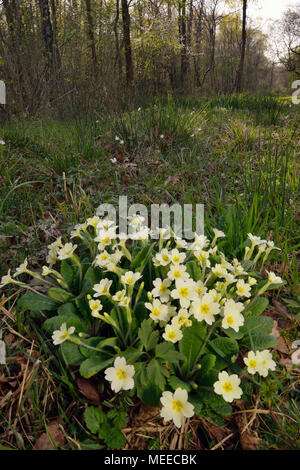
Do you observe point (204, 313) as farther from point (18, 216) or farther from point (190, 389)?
point (18, 216)

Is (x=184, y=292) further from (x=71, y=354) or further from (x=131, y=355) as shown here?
(x=71, y=354)

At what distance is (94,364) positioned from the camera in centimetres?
108

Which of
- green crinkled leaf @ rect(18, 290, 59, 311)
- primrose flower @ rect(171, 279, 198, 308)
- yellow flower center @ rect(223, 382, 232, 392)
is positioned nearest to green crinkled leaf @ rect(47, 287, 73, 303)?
green crinkled leaf @ rect(18, 290, 59, 311)

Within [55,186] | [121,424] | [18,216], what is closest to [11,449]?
[121,424]

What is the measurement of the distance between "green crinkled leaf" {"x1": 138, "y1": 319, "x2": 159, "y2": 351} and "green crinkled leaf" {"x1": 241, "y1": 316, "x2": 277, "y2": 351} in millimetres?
378

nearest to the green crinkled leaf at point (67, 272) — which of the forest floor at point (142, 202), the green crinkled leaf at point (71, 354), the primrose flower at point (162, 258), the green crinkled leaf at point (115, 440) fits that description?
the forest floor at point (142, 202)

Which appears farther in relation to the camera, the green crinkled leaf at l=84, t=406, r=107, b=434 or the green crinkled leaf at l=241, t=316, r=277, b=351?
the green crinkled leaf at l=241, t=316, r=277, b=351

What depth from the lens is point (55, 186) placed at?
2895mm

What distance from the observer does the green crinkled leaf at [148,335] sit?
109cm

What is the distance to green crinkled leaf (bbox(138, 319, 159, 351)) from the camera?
1.09 m

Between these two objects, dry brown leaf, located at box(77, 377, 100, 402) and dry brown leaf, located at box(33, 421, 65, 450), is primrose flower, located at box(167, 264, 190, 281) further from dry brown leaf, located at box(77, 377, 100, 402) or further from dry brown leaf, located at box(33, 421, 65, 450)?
dry brown leaf, located at box(33, 421, 65, 450)

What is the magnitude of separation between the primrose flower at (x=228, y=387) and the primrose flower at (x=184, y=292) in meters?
0.26

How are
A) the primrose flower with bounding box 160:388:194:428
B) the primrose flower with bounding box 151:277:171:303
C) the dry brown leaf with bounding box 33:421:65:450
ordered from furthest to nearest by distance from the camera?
the primrose flower with bounding box 151:277:171:303, the dry brown leaf with bounding box 33:421:65:450, the primrose flower with bounding box 160:388:194:428

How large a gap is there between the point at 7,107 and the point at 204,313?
447 cm
